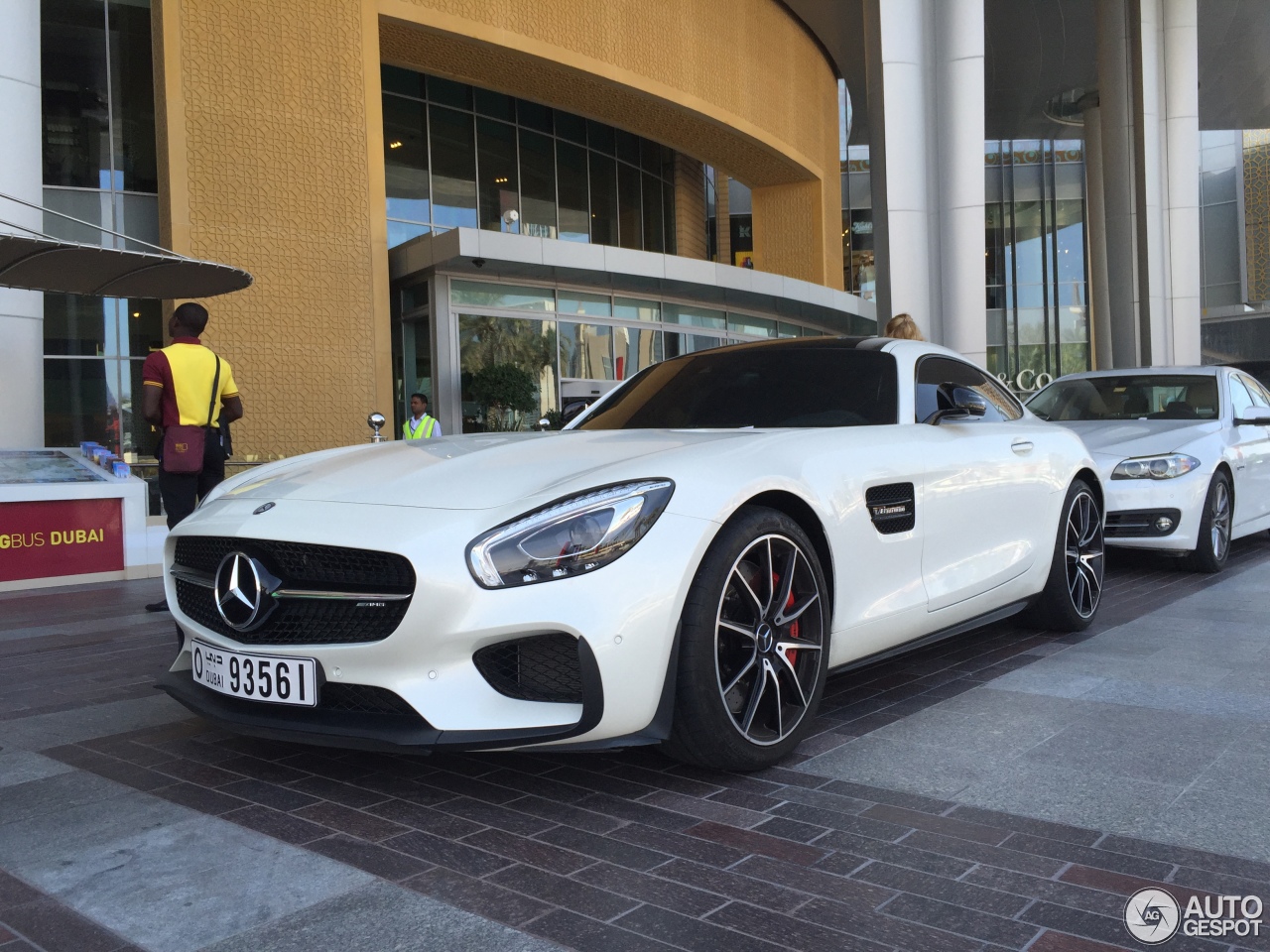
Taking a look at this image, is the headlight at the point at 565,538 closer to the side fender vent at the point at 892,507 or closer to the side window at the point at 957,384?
the side fender vent at the point at 892,507

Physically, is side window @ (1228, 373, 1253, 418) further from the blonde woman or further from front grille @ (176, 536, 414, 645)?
front grille @ (176, 536, 414, 645)

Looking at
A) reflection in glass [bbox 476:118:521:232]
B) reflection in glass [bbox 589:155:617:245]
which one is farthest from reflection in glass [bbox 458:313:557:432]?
reflection in glass [bbox 589:155:617:245]

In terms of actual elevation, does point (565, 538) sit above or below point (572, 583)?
above

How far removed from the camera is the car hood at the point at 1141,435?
712cm

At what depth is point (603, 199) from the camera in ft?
77.1

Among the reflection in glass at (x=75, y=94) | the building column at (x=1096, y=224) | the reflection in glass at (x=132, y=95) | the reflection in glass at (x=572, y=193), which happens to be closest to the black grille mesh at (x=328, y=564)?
the reflection in glass at (x=132, y=95)

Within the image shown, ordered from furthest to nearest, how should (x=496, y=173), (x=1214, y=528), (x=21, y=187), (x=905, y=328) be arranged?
(x=496, y=173), (x=21, y=187), (x=1214, y=528), (x=905, y=328)

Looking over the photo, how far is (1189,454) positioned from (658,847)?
231 inches

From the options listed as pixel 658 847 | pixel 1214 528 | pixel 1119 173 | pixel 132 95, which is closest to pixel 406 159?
pixel 132 95

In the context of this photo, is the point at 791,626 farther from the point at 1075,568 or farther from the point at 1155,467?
the point at 1155,467

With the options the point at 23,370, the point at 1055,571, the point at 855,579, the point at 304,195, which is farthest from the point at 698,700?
the point at 304,195

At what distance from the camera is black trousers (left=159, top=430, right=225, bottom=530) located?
21.4 ft

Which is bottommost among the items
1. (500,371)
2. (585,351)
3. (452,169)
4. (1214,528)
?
(1214,528)

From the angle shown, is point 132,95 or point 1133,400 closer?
point 1133,400
